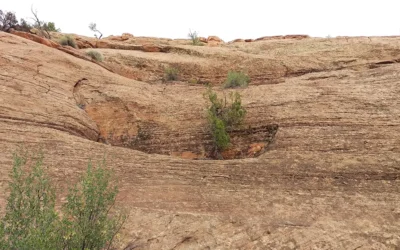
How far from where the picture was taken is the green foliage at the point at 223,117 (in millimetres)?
12625

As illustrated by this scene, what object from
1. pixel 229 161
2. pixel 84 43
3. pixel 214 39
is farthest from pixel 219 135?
pixel 214 39

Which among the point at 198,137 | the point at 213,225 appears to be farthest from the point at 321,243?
the point at 198,137

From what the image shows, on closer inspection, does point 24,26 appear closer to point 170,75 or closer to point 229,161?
point 170,75

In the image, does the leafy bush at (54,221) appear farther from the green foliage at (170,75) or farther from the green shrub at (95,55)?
the green shrub at (95,55)

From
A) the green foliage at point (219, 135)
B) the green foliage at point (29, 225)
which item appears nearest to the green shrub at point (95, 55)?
the green foliage at point (219, 135)

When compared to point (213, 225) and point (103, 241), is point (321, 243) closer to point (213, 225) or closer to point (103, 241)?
point (213, 225)

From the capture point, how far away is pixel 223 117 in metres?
13.5

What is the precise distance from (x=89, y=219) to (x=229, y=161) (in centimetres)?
425

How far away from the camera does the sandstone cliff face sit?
7.83 m

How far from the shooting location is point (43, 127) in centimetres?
1116

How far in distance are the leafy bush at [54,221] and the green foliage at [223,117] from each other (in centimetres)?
540

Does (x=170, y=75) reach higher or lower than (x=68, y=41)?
lower

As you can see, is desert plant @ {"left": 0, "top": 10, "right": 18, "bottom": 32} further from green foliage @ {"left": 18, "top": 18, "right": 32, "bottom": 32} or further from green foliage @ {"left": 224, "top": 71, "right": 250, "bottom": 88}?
green foliage @ {"left": 224, "top": 71, "right": 250, "bottom": 88}

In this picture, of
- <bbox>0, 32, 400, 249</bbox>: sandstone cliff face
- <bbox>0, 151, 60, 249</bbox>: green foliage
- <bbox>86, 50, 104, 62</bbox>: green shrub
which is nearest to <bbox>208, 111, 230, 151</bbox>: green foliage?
<bbox>0, 32, 400, 249</bbox>: sandstone cliff face
